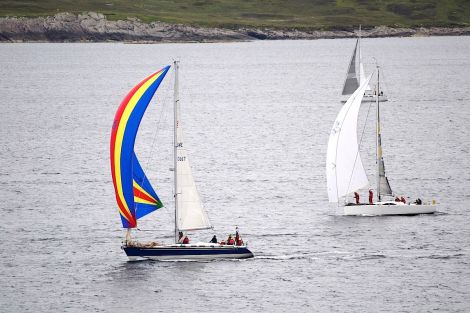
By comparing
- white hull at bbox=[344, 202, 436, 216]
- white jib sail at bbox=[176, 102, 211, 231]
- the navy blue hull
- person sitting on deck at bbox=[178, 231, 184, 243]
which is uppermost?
white jib sail at bbox=[176, 102, 211, 231]

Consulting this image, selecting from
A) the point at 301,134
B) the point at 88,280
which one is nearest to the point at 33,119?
the point at 301,134

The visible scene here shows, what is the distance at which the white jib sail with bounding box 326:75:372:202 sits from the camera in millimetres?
85938

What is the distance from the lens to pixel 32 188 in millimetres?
100250

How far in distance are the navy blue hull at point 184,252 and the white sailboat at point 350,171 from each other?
16.8 meters

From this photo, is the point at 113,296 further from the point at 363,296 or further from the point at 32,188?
the point at 32,188

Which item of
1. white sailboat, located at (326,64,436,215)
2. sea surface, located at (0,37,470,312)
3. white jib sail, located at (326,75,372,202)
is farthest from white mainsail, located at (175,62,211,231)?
white jib sail, located at (326,75,372,202)

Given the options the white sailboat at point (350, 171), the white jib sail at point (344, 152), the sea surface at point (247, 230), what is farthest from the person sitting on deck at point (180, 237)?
the white jib sail at point (344, 152)

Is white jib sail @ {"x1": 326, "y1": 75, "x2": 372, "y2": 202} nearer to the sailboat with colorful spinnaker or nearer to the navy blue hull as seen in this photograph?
the sailboat with colorful spinnaker

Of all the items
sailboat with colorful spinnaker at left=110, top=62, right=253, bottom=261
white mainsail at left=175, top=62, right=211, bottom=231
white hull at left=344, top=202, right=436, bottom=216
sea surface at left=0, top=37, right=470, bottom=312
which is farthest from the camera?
white hull at left=344, top=202, right=436, bottom=216

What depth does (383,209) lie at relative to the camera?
279 ft

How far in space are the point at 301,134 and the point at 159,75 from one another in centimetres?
7606

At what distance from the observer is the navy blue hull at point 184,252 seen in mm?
70250

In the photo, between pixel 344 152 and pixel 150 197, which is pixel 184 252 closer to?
pixel 150 197

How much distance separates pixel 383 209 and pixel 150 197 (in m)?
22.4
